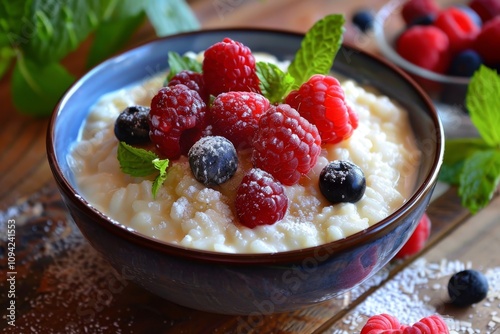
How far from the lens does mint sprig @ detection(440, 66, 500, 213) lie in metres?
2.08

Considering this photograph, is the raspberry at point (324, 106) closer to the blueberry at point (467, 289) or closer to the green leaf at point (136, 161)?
the green leaf at point (136, 161)

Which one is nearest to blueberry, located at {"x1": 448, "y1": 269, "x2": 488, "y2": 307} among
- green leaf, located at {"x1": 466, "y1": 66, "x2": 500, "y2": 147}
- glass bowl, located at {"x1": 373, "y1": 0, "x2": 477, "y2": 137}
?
green leaf, located at {"x1": 466, "y1": 66, "x2": 500, "y2": 147}

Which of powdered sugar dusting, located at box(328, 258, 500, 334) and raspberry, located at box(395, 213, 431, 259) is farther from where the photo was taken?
raspberry, located at box(395, 213, 431, 259)

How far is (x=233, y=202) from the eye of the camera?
5.15 ft

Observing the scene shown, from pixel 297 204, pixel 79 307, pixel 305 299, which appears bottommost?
pixel 79 307

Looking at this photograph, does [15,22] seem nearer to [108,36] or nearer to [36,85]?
[36,85]

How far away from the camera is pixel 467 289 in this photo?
5.85 feet

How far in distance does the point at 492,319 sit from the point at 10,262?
1388mm

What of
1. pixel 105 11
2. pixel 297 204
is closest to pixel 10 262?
pixel 297 204

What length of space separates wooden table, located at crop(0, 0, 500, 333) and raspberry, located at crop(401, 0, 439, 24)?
1.06 meters

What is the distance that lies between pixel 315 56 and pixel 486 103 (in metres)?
0.68

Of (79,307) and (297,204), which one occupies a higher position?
(297,204)

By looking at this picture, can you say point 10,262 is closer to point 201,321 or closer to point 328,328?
point 201,321

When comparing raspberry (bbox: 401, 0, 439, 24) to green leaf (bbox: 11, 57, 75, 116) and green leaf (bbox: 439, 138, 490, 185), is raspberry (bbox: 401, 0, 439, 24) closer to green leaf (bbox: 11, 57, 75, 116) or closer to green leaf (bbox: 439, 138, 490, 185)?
green leaf (bbox: 439, 138, 490, 185)
